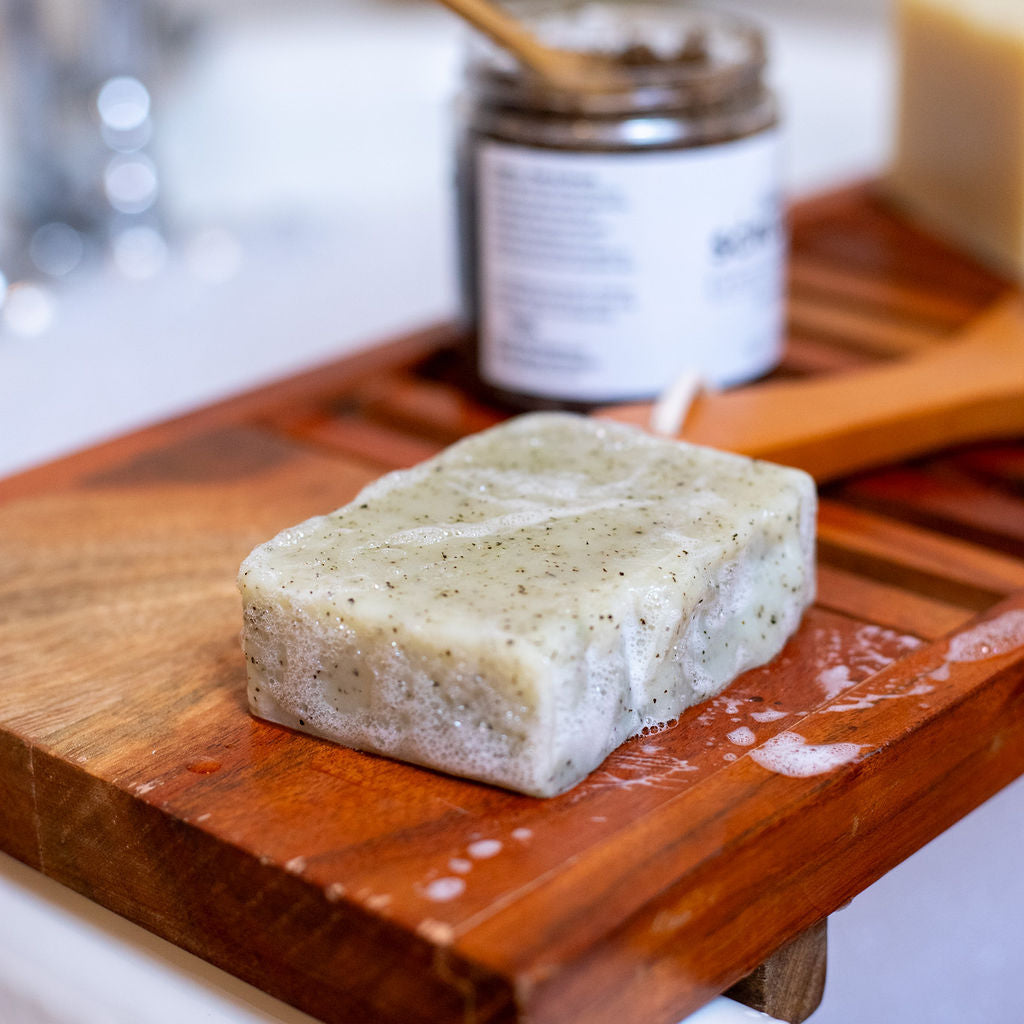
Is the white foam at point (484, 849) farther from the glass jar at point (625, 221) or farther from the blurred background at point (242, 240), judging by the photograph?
the glass jar at point (625, 221)

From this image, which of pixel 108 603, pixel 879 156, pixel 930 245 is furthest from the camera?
pixel 879 156

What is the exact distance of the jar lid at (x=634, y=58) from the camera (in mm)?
544

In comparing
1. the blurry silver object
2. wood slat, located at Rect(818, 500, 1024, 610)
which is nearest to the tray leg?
wood slat, located at Rect(818, 500, 1024, 610)

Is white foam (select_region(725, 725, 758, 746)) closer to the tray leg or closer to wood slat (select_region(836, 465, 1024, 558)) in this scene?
the tray leg

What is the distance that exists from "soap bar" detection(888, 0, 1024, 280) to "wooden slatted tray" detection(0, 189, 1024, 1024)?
23 centimetres

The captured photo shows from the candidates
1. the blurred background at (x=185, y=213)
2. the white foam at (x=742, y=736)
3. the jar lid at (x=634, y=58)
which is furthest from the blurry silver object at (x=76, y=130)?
the white foam at (x=742, y=736)

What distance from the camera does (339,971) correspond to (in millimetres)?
322

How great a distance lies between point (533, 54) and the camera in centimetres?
55

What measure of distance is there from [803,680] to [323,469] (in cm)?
21

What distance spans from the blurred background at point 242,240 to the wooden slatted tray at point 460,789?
25 mm

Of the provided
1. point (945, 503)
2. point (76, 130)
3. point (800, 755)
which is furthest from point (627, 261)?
point (76, 130)

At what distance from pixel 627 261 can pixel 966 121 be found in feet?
0.85

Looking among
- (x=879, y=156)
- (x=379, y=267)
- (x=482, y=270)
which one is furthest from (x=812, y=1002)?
(x=879, y=156)

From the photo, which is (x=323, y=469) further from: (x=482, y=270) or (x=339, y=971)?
(x=339, y=971)
